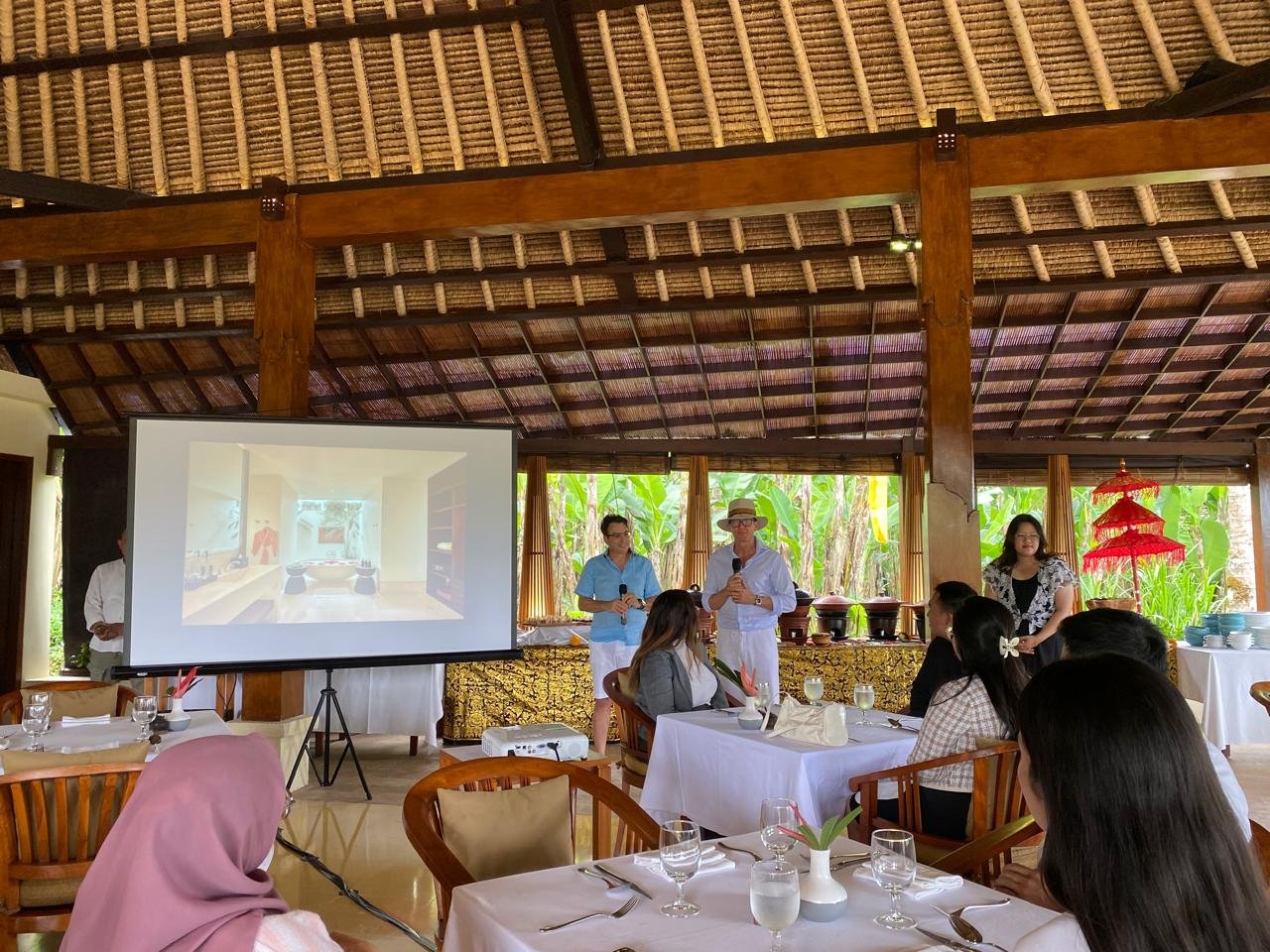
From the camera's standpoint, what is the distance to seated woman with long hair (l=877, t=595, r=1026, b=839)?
309 cm

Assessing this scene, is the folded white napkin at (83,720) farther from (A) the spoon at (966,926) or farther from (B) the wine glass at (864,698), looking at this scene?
(A) the spoon at (966,926)

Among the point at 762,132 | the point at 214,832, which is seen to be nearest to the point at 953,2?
the point at 762,132

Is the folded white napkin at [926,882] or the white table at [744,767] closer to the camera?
the folded white napkin at [926,882]

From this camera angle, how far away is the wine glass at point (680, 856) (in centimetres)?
187

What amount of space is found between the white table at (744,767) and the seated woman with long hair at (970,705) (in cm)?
41

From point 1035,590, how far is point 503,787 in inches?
125

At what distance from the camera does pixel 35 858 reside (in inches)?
107

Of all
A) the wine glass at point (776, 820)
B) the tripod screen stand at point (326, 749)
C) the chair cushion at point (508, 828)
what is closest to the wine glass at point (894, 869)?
the wine glass at point (776, 820)

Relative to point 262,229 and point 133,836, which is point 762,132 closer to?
point 262,229

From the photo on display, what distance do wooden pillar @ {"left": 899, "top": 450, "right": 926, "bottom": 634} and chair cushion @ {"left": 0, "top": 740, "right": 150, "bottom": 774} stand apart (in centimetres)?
835

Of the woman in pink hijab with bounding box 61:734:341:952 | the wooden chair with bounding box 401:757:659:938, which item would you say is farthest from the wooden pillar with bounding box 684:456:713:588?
the woman in pink hijab with bounding box 61:734:341:952

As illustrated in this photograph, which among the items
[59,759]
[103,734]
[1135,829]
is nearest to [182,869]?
[1135,829]

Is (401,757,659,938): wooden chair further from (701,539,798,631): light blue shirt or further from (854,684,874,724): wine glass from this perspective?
(701,539,798,631): light blue shirt

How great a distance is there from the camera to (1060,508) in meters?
10.2
